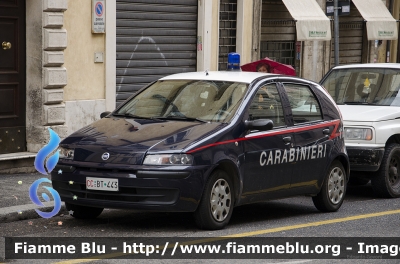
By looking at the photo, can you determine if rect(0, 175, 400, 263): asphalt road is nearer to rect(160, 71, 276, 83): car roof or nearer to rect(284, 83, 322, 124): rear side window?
rect(284, 83, 322, 124): rear side window

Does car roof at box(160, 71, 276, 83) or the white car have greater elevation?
car roof at box(160, 71, 276, 83)

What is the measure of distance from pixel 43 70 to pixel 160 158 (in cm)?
565

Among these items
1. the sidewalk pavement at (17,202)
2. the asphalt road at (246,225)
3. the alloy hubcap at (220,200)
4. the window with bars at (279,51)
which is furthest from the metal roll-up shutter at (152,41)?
the alloy hubcap at (220,200)

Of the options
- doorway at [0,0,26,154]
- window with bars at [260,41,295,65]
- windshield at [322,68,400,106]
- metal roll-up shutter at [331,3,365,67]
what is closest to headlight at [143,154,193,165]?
windshield at [322,68,400,106]

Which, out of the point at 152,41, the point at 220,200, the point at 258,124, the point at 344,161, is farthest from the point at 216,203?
the point at 152,41

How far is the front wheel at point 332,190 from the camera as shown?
11.3 metres

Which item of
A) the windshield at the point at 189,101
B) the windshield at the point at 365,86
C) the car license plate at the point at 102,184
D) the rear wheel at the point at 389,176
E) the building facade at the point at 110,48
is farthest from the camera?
the building facade at the point at 110,48

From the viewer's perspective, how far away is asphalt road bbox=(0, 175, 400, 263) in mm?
9438

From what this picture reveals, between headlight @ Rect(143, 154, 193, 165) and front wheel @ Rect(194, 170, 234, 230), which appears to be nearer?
headlight @ Rect(143, 154, 193, 165)

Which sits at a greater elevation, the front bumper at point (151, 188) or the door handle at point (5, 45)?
the door handle at point (5, 45)

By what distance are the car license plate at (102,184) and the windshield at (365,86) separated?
5.59 meters

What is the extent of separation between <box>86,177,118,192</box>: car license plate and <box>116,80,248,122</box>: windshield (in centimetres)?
119

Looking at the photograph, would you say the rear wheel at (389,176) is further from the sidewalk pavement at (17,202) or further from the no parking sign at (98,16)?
the no parking sign at (98,16)

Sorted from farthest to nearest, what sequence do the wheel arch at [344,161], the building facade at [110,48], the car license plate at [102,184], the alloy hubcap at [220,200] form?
the building facade at [110,48], the wheel arch at [344,161], the alloy hubcap at [220,200], the car license plate at [102,184]
